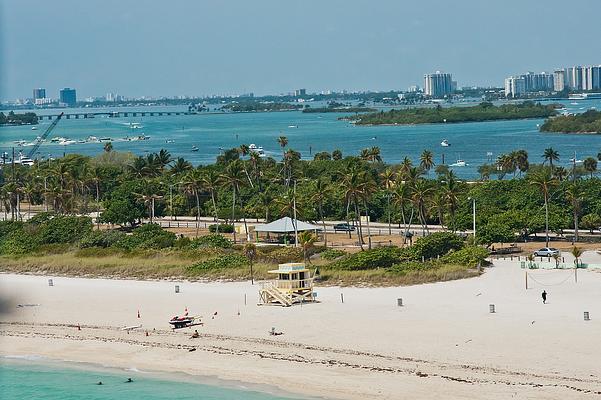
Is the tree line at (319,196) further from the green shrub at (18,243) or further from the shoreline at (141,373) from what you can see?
the shoreline at (141,373)

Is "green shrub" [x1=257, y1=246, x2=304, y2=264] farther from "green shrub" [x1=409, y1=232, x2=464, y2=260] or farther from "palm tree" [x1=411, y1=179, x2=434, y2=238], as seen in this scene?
"palm tree" [x1=411, y1=179, x2=434, y2=238]

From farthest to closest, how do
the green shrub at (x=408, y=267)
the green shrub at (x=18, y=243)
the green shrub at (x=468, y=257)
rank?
the green shrub at (x=18, y=243), the green shrub at (x=468, y=257), the green shrub at (x=408, y=267)

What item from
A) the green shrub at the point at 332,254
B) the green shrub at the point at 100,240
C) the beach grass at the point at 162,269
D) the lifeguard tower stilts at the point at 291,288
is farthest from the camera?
the green shrub at the point at 100,240

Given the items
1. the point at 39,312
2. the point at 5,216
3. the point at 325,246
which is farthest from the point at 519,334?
the point at 5,216

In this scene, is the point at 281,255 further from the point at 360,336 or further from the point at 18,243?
the point at 360,336

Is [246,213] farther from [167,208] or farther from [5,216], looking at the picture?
[5,216]

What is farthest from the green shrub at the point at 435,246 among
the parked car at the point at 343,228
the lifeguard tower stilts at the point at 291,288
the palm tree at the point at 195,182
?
the palm tree at the point at 195,182

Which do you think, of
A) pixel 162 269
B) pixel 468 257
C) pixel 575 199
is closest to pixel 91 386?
pixel 162 269
